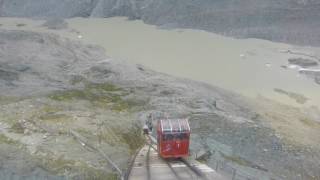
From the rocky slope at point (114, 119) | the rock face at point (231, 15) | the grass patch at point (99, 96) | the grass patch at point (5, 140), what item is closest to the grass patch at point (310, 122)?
the rocky slope at point (114, 119)

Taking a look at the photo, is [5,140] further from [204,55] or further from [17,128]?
[204,55]

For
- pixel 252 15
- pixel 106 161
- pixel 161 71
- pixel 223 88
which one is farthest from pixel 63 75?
pixel 252 15

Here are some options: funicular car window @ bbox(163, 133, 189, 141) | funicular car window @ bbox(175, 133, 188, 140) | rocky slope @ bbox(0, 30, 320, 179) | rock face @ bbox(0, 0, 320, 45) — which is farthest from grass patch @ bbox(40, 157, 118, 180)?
rock face @ bbox(0, 0, 320, 45)

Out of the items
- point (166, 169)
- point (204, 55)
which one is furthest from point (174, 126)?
point (204, 55)

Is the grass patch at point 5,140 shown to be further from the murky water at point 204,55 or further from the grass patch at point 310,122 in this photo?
the murky water at point 204,55

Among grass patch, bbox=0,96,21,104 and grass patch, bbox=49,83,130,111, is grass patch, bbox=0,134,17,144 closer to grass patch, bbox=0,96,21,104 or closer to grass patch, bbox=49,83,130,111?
grass patch, bbox=0,96,21,104
